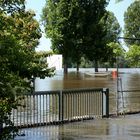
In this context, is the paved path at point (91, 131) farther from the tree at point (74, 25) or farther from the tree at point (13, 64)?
the tree at point (74, 25)

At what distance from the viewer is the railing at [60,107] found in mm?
14148

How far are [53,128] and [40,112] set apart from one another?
1205mm

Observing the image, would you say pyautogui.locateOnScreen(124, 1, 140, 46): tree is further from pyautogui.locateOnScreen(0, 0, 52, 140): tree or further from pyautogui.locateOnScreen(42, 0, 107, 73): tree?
pyautogui.locateOnScreen(0, 0, 52, 140): tree

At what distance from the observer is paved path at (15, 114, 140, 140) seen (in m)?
12.3

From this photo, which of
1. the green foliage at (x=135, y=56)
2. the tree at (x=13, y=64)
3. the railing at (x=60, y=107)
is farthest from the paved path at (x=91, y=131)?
the green foliage at (x=135, y=56)

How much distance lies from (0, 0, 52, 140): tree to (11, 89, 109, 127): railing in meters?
3.41

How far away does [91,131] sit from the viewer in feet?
43.4

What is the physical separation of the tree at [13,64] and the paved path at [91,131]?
211cm

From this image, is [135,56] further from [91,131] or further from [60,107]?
[91,131]

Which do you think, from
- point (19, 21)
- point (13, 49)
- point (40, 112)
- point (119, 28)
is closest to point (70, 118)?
point (40, 112)

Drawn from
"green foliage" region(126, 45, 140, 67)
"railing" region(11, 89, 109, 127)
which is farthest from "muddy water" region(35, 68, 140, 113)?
"railing" region(11, 89, 109, 127)

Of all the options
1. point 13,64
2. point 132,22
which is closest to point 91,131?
point 13,64

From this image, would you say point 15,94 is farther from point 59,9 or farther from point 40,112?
point 59,9

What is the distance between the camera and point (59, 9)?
81125mm
